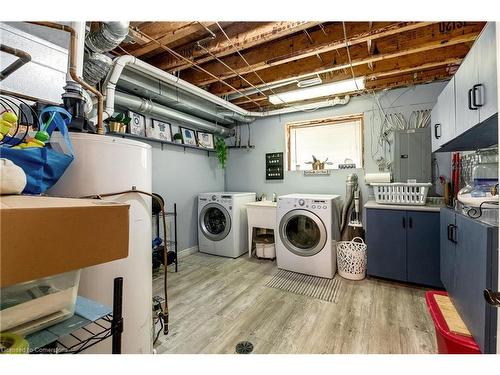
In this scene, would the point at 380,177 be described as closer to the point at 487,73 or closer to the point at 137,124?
the point at 487,73

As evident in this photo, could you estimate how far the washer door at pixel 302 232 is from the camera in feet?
8.88

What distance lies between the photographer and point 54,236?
21.7 inches

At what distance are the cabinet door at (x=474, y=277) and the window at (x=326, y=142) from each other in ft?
6.47

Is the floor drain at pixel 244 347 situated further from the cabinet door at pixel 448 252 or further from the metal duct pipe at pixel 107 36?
the metal duct pipe at pixel 107 36

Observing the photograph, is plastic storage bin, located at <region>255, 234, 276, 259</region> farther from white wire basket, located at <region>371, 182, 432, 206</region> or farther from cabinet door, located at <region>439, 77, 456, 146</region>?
cabinet door, located at <region>439, 77, 456, 146</region>

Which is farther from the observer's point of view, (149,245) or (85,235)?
(149,245)

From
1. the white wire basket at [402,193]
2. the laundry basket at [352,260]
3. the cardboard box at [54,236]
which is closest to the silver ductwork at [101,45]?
the cardboard box at [54,236]

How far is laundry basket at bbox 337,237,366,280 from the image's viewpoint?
2613 millimetres

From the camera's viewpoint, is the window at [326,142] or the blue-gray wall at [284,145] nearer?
the blue-gray wall at [284,145]

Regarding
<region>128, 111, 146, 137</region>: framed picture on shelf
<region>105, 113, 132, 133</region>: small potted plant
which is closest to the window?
<region>128, 111, 146, 137</region>: framed picture on shelf
